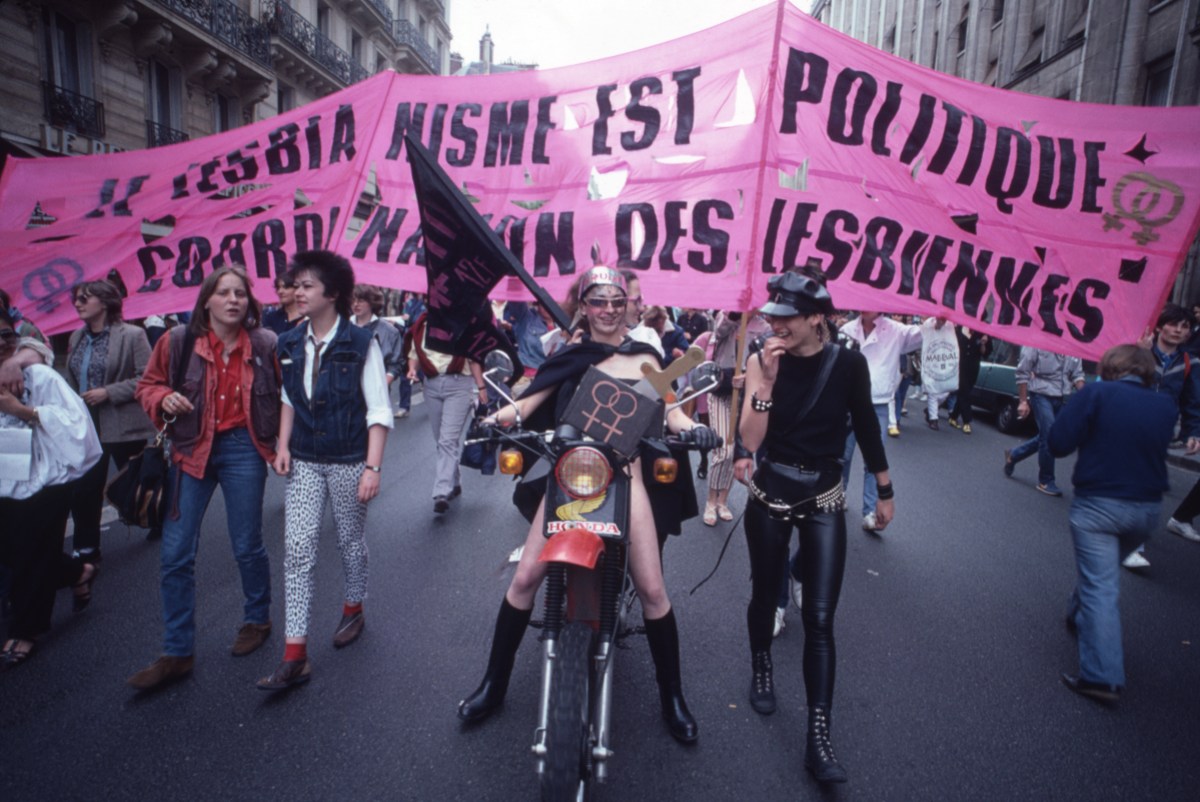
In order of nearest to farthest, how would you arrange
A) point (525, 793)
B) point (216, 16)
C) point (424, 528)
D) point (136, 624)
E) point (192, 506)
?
1. point (525, 793)
2. point (192, 506)
3. point (136, 624)
4. point (424, 528)
5. point (216, 16)

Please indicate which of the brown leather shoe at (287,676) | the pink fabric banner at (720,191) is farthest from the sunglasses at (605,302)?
the brown leather shoe at (287,676)

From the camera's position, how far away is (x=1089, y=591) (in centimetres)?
329

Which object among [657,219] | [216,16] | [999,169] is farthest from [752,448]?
[216,16]

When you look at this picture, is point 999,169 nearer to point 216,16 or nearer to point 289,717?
point 289,717

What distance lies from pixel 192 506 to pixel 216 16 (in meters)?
19.8

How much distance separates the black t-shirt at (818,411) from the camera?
286cm

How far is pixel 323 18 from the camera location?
24875mm

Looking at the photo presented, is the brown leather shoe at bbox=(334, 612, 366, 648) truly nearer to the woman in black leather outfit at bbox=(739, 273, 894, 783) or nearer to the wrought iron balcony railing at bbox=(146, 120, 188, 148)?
the woman in black leather outfit at bbox=(739, 273, 894, 783)

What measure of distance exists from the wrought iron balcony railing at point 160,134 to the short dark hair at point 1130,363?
1888cm

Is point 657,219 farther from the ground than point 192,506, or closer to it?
farther from the ground

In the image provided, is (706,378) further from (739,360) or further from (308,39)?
(308,39)

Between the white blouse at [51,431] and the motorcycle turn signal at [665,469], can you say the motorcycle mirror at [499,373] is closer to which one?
the motorcycle turn signal at [665,469]

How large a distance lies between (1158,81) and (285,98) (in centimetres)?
2494

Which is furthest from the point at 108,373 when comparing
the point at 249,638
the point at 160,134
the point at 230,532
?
the point at 160,134
